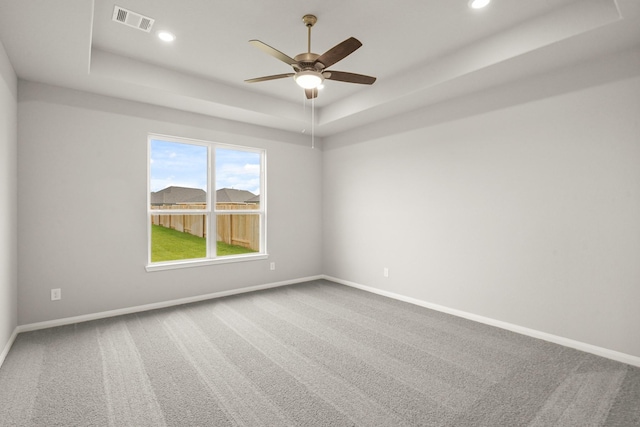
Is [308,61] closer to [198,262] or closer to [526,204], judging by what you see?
[526,204]

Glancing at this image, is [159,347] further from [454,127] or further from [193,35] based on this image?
[454,127]

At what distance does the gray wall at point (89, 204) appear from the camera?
129 inches

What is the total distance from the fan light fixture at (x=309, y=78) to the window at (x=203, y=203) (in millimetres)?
2342

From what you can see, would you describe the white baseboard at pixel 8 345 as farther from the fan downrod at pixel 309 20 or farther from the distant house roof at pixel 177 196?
the fan downrod at pixel 309 20

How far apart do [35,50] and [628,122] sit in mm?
5052

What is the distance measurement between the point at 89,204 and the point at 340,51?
3.24 meters

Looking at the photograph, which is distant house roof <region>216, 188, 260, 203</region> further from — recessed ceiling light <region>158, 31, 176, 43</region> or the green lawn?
recessed ceiling light <region>158, 31, 176, 43</region>

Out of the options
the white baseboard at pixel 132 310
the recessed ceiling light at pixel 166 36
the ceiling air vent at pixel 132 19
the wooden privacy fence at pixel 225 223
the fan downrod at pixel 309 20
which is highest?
the recessed ceiling light at pixel 166 36

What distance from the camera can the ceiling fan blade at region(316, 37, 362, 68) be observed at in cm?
222

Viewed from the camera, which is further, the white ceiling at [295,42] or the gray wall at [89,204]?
the gray wall at [89,204]

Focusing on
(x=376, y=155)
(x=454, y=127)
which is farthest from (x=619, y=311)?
(x=376, y=155)

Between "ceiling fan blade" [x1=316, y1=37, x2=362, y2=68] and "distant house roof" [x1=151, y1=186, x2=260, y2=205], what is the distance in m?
2.82

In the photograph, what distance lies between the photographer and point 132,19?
2.65 metres

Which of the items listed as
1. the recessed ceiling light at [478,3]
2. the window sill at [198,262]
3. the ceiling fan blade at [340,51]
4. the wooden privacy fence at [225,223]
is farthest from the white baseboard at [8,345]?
the recessed ceiling light at [478,3]
